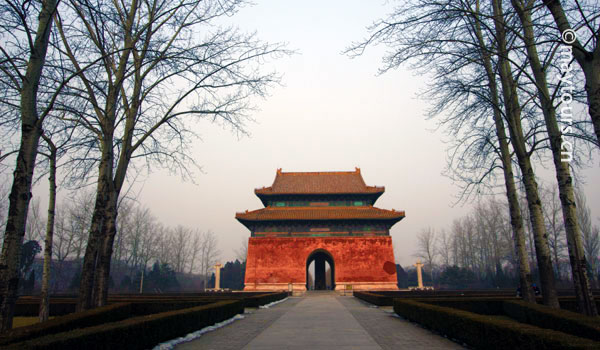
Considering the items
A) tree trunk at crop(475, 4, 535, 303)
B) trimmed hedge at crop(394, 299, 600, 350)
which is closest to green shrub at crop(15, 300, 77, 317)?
trimmed hedge at crop(394, 299, 600, 350)

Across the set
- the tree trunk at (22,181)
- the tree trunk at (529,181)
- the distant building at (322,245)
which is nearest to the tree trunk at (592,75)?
the tree trunk at (529,181)

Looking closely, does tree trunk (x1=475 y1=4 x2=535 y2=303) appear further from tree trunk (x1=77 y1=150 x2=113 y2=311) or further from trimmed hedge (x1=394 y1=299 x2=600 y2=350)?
tree trunk (x1=77 y1=150 x2=113 y2=311)

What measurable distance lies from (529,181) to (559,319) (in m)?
4.46

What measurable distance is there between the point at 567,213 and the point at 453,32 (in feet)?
15.1

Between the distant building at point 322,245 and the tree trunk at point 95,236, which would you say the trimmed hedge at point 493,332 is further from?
the distant building at point 322,245

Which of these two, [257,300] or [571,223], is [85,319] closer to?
[257,300]

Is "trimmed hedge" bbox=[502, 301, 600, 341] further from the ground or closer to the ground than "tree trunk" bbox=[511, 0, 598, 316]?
closer to the ground

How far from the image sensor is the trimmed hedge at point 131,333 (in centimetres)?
411

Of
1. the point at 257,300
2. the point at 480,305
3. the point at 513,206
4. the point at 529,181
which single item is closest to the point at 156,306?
the point at 257,300

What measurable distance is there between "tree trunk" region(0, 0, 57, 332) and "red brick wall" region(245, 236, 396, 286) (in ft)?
86.7

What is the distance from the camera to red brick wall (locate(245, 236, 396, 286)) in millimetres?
30578

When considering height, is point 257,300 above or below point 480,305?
below

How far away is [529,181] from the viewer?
964cm

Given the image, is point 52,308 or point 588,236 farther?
point 588,236
